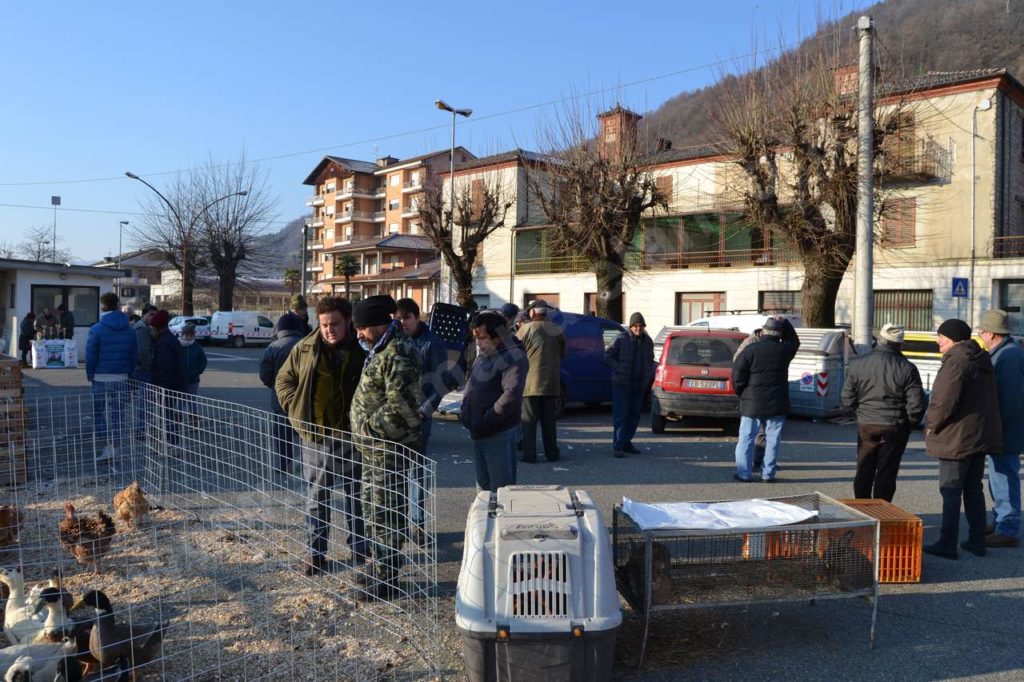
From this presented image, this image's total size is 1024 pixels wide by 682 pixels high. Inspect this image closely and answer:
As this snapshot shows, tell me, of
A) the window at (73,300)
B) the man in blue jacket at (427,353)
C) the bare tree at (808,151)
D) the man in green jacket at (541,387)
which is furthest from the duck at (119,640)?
the window at (73,300)

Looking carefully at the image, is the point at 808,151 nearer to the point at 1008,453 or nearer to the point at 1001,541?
the point at 1008,453

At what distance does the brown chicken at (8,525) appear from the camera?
207 inches

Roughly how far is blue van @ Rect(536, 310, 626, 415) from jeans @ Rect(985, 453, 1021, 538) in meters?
7.44

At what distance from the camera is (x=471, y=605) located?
10.7 feet

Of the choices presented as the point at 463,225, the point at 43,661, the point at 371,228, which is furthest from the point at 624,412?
the point at 371,228

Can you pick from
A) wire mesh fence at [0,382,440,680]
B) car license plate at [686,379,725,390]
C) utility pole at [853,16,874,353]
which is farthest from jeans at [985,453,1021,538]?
utility pole at [853,16,874,353]

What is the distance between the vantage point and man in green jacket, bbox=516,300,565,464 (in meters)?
9.16

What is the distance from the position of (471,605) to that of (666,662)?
1.32 metres

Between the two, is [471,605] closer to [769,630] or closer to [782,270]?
[769,630]

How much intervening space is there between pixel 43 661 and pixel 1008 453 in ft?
21.5

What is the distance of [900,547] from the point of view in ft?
16.8

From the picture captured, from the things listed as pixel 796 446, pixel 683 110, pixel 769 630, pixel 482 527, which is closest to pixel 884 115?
pixel 796 446

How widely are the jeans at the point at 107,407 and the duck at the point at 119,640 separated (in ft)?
15.2

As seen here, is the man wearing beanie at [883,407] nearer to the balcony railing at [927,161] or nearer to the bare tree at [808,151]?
the bare tree at [808,151]
